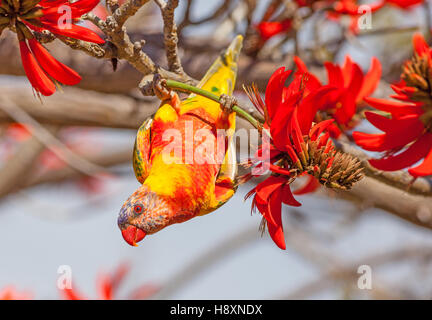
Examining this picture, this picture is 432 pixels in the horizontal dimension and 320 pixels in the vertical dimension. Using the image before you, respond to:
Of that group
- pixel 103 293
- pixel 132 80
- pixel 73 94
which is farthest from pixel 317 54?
pixel 103 293

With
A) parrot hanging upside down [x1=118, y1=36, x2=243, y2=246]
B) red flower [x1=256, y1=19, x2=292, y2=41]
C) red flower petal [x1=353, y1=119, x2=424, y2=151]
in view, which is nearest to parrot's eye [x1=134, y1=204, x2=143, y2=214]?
parrot hanging upside down [x1=118, y1=36, x2=243, y2=246]

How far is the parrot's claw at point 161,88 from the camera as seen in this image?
2.44 ft

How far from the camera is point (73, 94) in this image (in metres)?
1.97

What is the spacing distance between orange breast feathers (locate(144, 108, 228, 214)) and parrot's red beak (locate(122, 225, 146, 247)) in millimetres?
57

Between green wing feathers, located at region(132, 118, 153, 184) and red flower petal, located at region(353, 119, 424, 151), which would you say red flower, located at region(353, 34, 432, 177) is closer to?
red flower petal, located at region(353, 119, 424, 151)

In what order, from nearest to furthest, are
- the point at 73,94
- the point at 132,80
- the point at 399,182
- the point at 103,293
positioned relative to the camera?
the point at 399,182 → the point at 103,293 → the point at 132,80 → the point at 73,94

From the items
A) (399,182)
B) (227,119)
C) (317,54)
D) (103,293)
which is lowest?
(103,293)

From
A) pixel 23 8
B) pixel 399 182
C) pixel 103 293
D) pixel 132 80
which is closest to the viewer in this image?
pixel 23 8

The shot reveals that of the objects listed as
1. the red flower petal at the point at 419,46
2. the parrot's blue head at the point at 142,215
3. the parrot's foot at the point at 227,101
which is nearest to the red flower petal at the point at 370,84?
the red flower petal at the point at 419,46

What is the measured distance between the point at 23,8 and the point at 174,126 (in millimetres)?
252

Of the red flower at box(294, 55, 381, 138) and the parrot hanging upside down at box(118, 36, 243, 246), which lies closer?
the parrot hanging upside down at box(118, 36, 243, 246)

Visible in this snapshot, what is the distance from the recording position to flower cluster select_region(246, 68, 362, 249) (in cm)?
70
